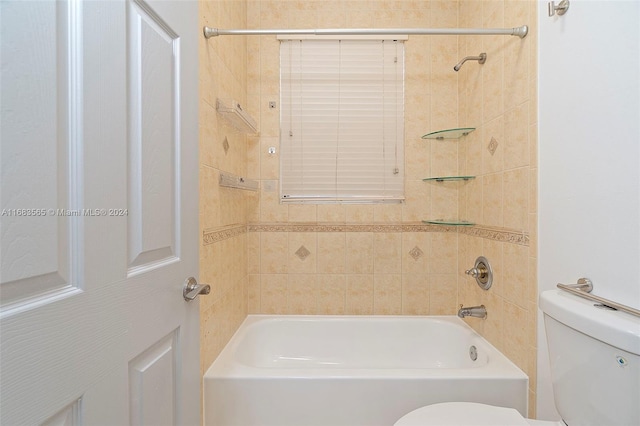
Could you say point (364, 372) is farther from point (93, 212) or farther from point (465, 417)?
point (93, 212)

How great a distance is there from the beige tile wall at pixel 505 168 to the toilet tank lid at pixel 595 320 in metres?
0.35

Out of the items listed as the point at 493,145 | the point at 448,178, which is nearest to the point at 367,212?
the point at 448,178

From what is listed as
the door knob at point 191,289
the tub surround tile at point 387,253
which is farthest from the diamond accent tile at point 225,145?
the tub surround tile at point 387,253

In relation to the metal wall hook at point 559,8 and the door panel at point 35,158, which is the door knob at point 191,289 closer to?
the door panel at point 35,158

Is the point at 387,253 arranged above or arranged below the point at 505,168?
below

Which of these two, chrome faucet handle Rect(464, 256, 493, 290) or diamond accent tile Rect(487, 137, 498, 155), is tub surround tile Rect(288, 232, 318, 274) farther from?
diamond accent tile Rect(487, 137, 498, 155)

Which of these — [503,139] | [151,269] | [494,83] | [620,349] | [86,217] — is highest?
[494,83]

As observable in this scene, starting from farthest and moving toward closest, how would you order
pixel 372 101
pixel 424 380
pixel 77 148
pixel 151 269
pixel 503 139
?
pixel 372 101, pixel 503 139, pixel 424 380, pixel 151 269, pixel 77 148

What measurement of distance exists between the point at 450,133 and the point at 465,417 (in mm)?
1466

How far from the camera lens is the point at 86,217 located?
524 mm

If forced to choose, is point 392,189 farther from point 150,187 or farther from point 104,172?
point 104,172

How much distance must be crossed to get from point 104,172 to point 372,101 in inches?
69.0

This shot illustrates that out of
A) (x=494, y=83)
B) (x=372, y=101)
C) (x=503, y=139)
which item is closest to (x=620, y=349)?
(x=503, y=139)

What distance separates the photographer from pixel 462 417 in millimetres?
1038
